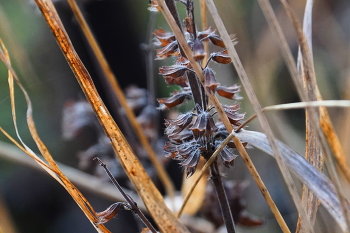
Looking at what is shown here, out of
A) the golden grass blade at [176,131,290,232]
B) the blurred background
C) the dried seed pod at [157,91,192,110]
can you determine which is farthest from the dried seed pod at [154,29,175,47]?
the blurred background

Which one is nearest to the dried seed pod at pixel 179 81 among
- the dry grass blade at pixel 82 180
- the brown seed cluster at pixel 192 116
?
the brown seed cluster at pixel 192 116

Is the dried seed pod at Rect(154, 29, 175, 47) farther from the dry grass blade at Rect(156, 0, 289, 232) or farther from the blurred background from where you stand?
the blurred background

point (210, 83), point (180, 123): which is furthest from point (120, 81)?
point (210, 83)

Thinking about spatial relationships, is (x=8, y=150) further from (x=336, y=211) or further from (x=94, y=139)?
(x=336, y=211)

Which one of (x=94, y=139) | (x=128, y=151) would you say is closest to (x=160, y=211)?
(x=128, y=151)

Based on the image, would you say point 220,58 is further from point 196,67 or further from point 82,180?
point 82,180

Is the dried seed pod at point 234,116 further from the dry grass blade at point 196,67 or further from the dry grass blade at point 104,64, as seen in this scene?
the dry grass blade at point 104,64
